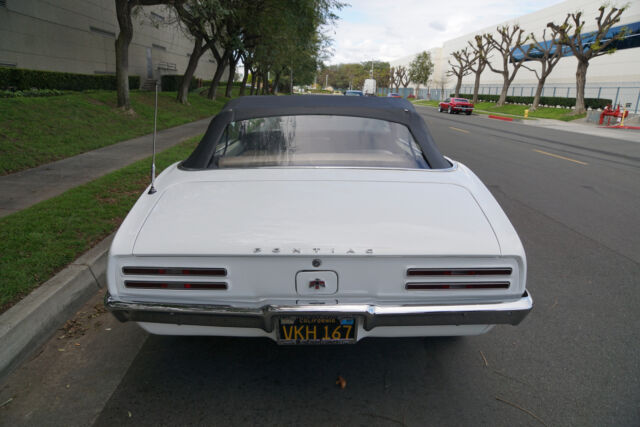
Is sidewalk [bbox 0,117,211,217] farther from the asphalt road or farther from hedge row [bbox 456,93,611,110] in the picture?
hedge row [bbox 456,93,611,110]

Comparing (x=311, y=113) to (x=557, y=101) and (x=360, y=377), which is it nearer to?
(x=360, y=377)

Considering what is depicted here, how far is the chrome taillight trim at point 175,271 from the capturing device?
216 centimetres

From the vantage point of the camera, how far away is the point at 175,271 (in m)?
2.17

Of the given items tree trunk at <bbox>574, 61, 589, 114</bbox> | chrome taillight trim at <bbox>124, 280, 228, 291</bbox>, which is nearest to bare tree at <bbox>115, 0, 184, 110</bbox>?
chrome taillight trim at <bbox>124, 280, 228, 291</bbox>

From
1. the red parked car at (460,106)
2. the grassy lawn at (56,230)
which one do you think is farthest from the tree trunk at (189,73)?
the red parked car at (460,106)

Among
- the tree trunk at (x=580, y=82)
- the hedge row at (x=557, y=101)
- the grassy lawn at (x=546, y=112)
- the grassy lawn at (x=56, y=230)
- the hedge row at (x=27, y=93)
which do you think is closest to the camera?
the grassy lawn at (x=56, y=230)

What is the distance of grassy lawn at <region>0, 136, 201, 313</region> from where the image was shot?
3475 millimetres

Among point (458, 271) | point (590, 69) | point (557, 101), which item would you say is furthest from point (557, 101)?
point (458, 271)

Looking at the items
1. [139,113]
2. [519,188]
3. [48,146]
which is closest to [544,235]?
[519,188]

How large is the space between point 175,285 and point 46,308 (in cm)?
154

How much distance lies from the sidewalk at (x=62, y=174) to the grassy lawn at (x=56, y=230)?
0.35m

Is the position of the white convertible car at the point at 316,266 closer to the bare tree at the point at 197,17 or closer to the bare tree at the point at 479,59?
the bare tree at the point at 197,17

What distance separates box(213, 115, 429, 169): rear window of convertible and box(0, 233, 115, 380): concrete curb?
5.18 ft

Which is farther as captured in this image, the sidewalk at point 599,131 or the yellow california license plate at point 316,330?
the sidewalk at point 599,131
